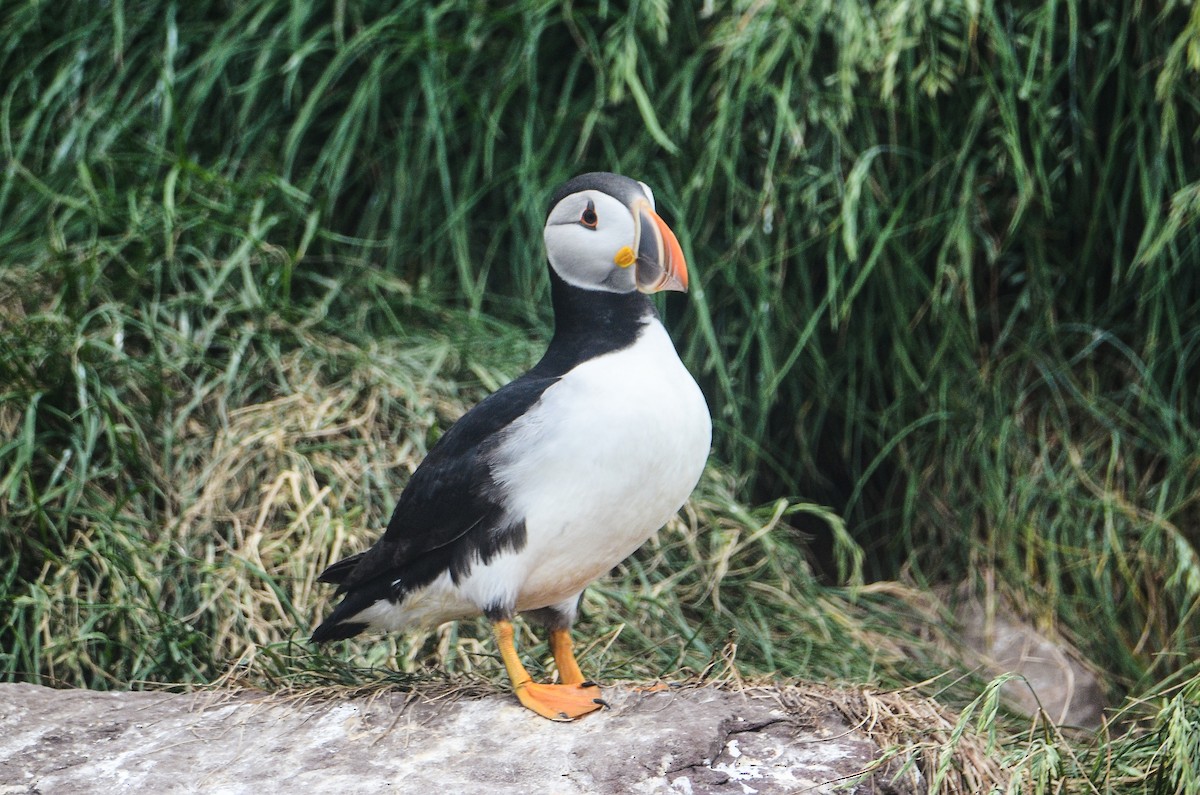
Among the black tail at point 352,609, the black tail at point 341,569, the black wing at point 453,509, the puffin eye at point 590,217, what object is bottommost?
the black tail at point 352,609

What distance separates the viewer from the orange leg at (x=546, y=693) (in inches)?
101

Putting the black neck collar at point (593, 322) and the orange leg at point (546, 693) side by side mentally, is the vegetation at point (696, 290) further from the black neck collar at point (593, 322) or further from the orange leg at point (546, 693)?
the black neck collar at point (593, 322)

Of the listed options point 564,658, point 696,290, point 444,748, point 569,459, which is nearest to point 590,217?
point 569,459

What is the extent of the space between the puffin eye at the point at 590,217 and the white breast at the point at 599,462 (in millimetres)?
212

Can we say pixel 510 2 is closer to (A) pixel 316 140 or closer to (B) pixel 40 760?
(A) pixel 316 140

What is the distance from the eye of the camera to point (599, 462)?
8.29 feet

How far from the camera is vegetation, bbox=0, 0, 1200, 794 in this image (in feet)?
12.2

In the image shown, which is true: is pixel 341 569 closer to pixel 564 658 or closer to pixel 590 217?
pixel 564 658

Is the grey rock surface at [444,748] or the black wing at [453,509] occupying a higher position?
the black wing at [453,509]

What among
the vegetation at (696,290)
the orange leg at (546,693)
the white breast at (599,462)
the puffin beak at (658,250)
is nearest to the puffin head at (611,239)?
the puffin beak at (658,250)

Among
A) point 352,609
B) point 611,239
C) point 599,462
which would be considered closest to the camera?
point 599,462

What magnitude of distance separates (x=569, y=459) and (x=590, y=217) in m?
0.45

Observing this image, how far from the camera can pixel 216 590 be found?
3.45 metres

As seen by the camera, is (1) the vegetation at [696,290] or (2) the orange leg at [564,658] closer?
(2) the orange leg at [564,658]
